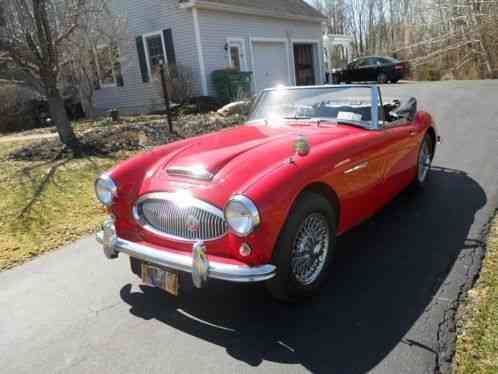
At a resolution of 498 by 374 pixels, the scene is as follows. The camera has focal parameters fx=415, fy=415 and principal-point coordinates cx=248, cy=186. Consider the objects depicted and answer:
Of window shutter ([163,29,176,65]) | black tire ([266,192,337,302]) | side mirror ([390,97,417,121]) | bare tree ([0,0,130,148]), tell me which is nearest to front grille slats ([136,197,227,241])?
black tire ([266,192,337,302])

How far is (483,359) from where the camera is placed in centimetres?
229

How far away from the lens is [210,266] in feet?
8.50

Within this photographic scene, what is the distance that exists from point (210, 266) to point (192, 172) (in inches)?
29.5

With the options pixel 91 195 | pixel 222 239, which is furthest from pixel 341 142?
pixel 91 195

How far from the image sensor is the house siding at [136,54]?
48.7 ft

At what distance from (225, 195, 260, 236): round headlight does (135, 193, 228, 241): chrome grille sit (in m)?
0.11

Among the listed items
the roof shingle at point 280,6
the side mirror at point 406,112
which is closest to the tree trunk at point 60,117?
the side mirror at point 406,112

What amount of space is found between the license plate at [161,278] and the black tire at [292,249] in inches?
25.3

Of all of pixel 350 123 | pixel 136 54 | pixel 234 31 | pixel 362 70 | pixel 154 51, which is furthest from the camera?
pixel 362 70

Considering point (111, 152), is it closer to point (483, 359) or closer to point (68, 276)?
point (68, 276)

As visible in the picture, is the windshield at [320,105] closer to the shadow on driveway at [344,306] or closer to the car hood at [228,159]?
the car hood at [228,159]

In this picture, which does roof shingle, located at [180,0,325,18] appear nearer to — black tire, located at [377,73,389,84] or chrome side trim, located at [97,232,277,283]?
black tire, located at [377,73,389,84]

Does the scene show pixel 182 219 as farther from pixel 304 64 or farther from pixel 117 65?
pixel 304 64

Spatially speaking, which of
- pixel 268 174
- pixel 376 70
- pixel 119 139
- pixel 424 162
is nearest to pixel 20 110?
pixel 119 139
